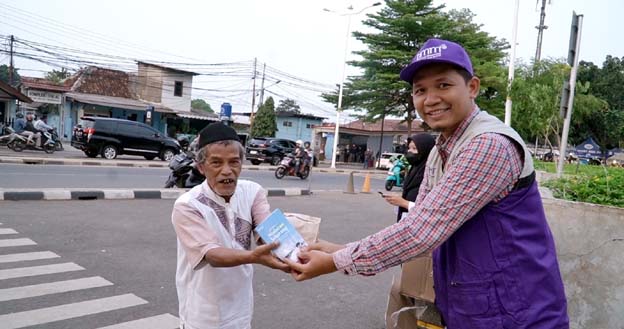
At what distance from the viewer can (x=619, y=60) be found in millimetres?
32750

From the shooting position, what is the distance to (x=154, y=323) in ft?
11.5

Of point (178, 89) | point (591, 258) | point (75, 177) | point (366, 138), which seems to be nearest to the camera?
point (591, 258)

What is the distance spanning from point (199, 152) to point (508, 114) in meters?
12.3

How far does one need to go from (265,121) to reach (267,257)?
34.9m

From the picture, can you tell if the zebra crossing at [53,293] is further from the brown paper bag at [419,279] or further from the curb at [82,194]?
the curb at [82,194]

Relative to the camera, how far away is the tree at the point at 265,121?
3603 cm

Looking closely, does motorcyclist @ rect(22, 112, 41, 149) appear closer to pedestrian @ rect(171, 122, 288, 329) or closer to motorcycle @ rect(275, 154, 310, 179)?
motorcycle @ rect(275, 154, 310, 179)

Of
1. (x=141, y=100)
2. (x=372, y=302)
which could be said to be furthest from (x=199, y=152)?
(x=141, y=100)

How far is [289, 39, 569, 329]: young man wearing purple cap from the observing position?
137cm

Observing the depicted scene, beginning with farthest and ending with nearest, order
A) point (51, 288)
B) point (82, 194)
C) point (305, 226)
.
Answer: point (82, 194)
point (51, 288)
point (305, 226)

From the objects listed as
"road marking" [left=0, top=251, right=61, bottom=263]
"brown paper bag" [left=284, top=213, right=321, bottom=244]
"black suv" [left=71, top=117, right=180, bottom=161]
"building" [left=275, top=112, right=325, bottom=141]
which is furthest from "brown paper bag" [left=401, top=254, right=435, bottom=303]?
"building" [left=275, top=112, right=325, bottom=141]

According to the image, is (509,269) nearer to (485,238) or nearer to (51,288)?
(485,238)

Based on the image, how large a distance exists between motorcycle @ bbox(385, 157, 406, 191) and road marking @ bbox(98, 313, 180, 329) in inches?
481

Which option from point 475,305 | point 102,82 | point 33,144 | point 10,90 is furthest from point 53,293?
point 102,82
